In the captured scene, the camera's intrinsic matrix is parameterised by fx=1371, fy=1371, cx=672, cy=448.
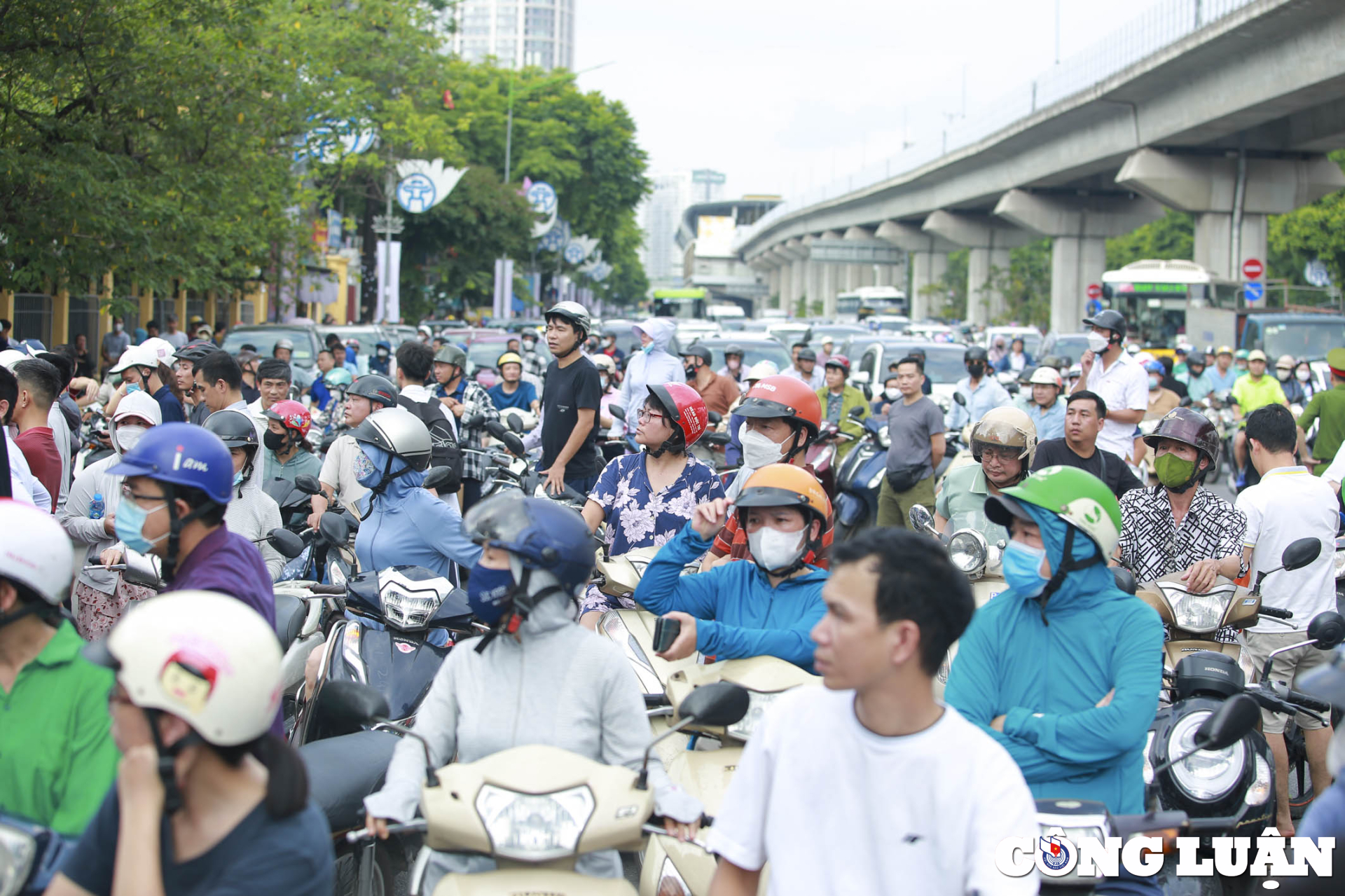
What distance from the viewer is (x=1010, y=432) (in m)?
6.64

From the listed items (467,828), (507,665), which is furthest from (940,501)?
(467,828)

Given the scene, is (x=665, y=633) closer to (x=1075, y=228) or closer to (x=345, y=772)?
(x=345, y=772)

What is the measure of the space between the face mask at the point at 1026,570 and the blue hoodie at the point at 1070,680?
42 mm

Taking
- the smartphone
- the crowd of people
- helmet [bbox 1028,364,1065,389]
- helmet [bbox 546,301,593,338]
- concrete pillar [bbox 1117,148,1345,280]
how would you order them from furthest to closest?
1. concrete pillar [bbox 1117,148,1345,280]
2. helmet [bbox 1028,364,1065,389]
3. helmet [bbox 546,301,593,338]
4. the smartphone
5. the crowd of people

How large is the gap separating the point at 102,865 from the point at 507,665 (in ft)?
3.83

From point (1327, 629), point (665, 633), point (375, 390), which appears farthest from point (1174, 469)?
point (375, 390)

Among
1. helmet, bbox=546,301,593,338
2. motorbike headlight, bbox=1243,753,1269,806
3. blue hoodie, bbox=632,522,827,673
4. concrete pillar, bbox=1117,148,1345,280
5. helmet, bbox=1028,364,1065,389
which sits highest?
concrete pillar, bbox=1117,148,1345,280

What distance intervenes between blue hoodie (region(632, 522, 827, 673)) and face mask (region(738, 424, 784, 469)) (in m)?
1.60

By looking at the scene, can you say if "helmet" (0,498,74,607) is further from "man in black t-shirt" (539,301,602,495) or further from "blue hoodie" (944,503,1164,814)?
"man in black t-shirt" (539,301,602,495)

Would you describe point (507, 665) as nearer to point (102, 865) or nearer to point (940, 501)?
point (102, 865)

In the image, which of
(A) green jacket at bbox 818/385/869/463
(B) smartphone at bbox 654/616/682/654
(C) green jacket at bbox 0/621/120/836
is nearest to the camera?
(C) green jacket at bbox 0/621/120/836

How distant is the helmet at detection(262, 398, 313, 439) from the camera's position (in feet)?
27.1

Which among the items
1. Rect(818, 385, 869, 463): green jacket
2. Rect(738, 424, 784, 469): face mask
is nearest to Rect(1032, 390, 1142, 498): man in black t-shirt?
Rect(738, 424, 784, 469): face mask

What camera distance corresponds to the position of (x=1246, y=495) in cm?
654
